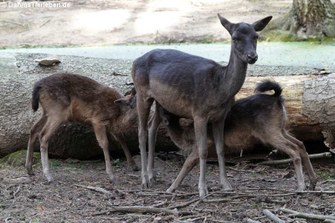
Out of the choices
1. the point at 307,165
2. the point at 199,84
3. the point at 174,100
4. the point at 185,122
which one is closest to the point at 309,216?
the point at 307,165

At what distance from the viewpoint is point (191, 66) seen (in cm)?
726

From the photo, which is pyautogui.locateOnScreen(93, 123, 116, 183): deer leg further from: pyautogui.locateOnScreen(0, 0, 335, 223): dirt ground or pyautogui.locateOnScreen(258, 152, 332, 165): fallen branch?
pyautogui.locateOnScreen(258, 152, 332, 165): fallen branch

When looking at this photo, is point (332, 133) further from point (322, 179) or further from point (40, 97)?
point (40, 97)

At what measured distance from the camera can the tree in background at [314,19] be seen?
51.8 ft

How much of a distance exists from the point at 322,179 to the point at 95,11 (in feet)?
44.0

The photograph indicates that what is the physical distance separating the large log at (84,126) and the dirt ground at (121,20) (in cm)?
770

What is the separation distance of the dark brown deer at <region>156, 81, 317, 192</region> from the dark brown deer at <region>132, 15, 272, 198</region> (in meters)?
0.20

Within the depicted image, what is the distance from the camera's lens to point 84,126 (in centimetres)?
882

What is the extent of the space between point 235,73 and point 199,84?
0.44 m

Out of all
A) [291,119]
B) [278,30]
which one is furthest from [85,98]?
[278,30]

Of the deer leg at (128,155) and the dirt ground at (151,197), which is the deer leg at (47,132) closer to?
the dirt ground at (151,197)

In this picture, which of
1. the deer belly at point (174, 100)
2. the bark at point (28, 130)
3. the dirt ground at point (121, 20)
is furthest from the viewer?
the dirt ground at point (121, 20)

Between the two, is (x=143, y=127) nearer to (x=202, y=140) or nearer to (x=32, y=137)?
(x=202, y=140)

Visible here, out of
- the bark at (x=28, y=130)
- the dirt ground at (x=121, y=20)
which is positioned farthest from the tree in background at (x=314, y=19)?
the bark at (x=28, y=130)
